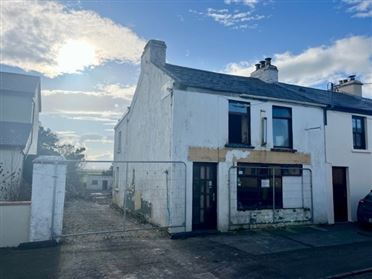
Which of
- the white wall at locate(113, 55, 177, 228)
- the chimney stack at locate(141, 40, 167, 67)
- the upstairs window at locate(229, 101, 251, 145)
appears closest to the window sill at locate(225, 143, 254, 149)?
the upstairs window at locate(229, 101, 251, 145)

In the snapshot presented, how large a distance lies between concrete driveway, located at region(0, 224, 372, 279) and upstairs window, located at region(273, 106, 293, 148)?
440 cm

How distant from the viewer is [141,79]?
1697cm

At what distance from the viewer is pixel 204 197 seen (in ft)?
39.9

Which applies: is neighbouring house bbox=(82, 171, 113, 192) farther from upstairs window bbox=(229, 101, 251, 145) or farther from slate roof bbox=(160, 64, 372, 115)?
upstairs window bbox=(229, 101, 251, 145)

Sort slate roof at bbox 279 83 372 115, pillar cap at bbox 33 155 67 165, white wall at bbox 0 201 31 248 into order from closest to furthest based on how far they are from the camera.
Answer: white wall at bbox 0 201 31 248
pillar cap at bbox 33 155 67 165
slate roof at bbox 279 83 372 115

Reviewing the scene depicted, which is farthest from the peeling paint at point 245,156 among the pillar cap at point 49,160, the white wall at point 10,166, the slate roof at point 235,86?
the white wall at point 10,166

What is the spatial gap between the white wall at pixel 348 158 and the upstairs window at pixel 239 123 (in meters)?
4.72

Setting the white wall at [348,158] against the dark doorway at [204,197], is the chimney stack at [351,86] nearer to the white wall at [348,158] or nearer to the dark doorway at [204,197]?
the white wall at [348,158]

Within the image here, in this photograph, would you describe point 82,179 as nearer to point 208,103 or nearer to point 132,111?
point 132,111

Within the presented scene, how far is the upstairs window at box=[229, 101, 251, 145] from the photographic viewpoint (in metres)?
13.1

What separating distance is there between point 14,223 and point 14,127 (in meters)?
11.4

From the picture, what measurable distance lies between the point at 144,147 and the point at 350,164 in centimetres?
1053

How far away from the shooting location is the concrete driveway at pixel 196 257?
7117 mm

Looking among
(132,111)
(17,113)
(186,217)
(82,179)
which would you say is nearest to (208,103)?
(186,217)
